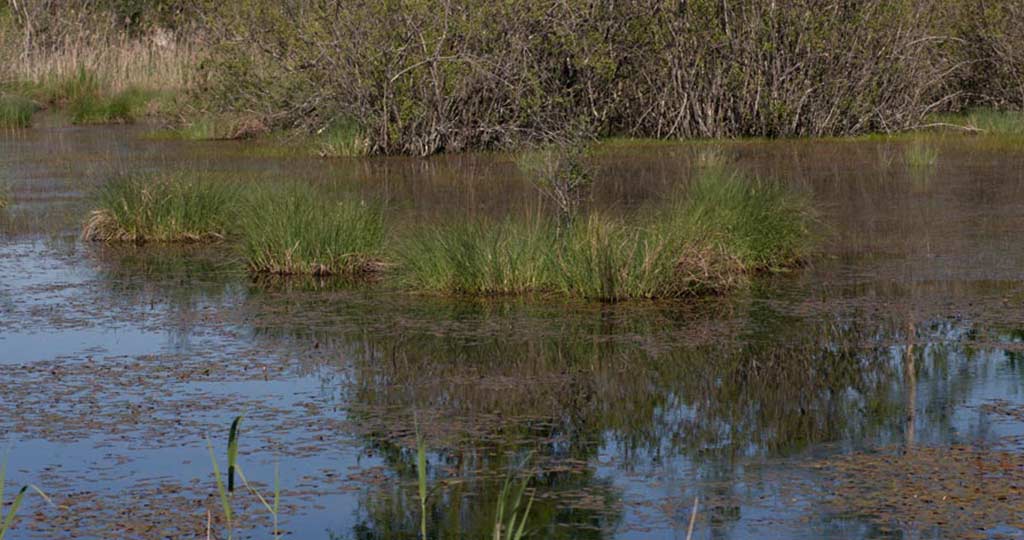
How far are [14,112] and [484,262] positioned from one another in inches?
620

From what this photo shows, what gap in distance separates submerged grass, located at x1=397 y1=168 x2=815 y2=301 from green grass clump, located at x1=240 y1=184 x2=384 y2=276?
21.9 inches

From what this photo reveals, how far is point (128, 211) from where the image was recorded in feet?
37.9

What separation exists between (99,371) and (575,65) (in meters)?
11.5

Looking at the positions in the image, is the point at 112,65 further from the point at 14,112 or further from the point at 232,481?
the point at 232,481

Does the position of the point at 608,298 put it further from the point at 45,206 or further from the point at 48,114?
the point at 48,114

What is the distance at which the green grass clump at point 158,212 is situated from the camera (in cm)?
1155

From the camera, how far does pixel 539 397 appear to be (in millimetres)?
6484

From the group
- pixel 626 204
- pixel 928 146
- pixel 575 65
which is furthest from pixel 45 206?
pixel 928 146

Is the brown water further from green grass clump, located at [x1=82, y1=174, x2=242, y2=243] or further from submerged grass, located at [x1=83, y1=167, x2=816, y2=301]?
green grass clump, located at [x1=82, y1=174, x2=242, y2=243]

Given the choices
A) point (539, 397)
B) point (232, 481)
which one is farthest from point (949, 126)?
point (232, 481)

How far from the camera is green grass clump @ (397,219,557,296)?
894cm

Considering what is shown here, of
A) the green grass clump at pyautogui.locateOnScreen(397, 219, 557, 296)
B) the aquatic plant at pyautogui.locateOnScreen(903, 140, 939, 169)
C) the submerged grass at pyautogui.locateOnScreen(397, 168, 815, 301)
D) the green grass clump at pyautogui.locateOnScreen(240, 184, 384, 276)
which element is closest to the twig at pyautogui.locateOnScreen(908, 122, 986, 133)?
Answer: the aquatic plant at pyautogui.locateOnScreen(903, 140, 939, 169)

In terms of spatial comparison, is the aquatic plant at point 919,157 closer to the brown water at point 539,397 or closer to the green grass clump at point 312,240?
the brown water at point 539,397

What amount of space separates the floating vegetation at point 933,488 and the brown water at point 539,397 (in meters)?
0.01
